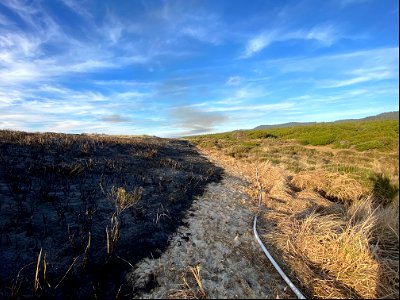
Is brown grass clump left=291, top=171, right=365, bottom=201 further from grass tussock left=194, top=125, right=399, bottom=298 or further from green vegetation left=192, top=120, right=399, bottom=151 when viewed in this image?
green vegetation left=192, top=120, right=399, bottom=151

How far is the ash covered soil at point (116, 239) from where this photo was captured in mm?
4418

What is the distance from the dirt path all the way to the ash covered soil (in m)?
0.02

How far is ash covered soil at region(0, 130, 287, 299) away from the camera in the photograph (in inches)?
174

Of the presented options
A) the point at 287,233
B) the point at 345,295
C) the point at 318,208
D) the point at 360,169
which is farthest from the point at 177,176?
the point at 345,295

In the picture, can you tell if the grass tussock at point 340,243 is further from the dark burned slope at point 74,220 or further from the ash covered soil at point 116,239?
the dark burned slope at point 74,220

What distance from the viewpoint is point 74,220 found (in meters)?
6.58

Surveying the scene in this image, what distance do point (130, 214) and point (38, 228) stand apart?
6.60 feet

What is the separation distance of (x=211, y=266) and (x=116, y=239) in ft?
5.96

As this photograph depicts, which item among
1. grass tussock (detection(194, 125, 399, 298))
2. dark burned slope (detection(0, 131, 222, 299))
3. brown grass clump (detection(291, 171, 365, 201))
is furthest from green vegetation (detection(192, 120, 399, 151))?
dark burned slope (detection(0, 131, 222, 299))

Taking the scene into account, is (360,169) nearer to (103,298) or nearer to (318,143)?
(103,298)

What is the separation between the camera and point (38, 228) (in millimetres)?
5980

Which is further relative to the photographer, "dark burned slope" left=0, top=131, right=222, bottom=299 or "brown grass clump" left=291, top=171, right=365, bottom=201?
"brown grass clump" left=291, top=171, right=365, bottom=201

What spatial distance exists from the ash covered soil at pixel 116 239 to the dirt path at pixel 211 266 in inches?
0.7

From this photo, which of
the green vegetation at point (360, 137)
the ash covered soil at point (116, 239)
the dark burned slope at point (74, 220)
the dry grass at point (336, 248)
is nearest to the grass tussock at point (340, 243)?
the dry grass at point (336, 248)
